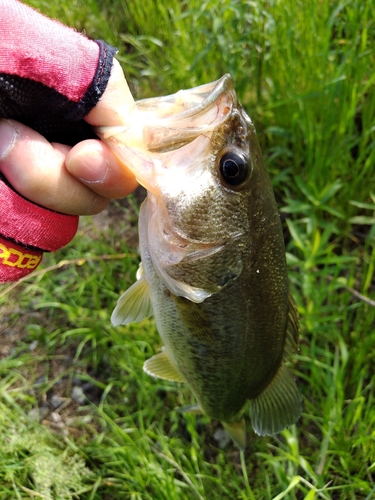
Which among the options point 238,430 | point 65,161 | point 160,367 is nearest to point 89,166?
point 65,161

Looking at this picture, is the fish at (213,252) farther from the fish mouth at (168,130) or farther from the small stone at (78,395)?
the small stone at (78,395)

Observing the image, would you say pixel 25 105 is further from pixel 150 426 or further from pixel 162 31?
pixel 162 31

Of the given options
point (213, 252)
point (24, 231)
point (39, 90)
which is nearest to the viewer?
point (39, 90)

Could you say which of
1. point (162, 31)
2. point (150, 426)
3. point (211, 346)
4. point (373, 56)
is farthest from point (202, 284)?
point (162, 31)

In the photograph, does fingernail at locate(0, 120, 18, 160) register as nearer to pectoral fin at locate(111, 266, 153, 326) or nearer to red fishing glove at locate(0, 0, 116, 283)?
red fishing glove at locate(0, 0, 116, 283)

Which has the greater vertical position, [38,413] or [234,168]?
[234,168]

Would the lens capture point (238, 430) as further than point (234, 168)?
Yes

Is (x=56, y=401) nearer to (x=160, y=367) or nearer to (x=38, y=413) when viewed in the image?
(x=38, y=413)

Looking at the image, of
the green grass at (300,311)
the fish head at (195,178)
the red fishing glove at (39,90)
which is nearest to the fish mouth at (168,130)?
the fish head at (195,178)
